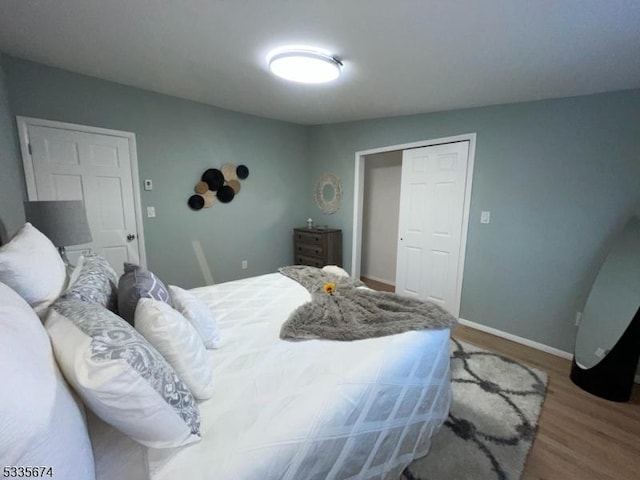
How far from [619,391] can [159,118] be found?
4.59 m

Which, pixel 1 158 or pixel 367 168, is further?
pixel 367 168

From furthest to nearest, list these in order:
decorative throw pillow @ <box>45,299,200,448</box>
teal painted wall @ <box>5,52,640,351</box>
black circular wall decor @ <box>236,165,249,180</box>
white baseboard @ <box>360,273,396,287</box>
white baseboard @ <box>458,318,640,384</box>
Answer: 1. white baseboard @ <box>360,273,396,287</box>
2. black circular wall decor @ <box>236,165,249,180</box>
3. white baseboard @ <box>458,318,640,384</box>
4. teal painted wall @ <box>5,52,640,351</box>
5. decorative throw pillow @ <box>45,299,200,448</box>

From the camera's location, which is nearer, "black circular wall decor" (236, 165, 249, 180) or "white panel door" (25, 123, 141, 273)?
"white panel door" (25, 123, 141, 273)

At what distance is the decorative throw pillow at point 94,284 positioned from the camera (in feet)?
3.77

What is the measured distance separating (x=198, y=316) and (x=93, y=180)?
2.25 meters

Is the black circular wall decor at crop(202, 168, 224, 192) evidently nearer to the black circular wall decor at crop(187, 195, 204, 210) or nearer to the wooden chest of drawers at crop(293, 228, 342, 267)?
the black circular wall decor at crop(187, 195, 204, 210)

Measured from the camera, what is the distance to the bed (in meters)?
0.84

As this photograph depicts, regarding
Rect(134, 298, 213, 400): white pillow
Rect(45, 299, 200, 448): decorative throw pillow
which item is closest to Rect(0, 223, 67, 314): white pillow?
Rect(45, 299, 200, 448): decorative throw pillow

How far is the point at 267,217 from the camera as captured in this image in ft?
13.4

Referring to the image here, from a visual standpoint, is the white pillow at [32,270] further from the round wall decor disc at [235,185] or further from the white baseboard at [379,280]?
the white baseboard at [379,280]

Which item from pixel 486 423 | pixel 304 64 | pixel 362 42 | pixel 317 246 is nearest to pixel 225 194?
pixel 317 246

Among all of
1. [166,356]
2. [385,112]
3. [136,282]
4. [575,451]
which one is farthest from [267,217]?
[575,451]

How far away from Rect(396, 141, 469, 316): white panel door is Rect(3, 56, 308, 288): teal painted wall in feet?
5.73

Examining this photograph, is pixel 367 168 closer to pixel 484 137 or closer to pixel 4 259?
pixel 484 137
